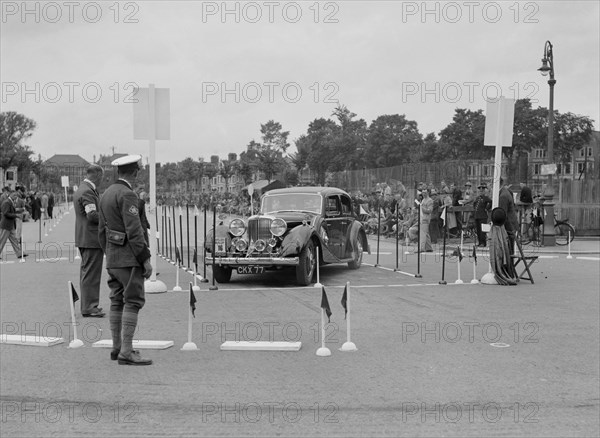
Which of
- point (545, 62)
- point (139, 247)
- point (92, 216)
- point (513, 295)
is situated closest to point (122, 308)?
point (139, 247)

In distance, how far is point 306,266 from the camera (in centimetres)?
1277

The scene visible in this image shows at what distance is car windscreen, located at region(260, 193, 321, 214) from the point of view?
47.8 feet

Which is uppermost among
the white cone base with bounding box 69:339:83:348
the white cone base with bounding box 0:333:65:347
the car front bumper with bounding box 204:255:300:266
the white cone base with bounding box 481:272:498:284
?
the car front bumper with bounding box 204:255:300:266

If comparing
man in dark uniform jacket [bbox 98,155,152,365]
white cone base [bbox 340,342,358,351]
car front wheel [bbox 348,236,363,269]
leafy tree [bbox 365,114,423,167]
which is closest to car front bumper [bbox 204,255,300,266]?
car front wheel [bbox 348,236,363,269]

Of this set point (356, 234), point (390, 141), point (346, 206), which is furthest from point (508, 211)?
point (390, 141)

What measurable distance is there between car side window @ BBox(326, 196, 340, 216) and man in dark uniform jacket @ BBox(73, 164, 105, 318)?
596 centimetres

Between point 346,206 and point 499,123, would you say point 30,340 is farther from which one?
point 499,123

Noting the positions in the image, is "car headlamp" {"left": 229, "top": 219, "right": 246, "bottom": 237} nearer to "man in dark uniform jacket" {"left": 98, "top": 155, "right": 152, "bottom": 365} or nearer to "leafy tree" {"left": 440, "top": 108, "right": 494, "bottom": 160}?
"man in dark uniform jacket" {"left": 98, "top": 155, "right": 152, "bottom": 365}

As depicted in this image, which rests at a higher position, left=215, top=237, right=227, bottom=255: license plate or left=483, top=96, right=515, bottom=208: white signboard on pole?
left=483, top=96, right=515, bottom=208: white signboard on pole

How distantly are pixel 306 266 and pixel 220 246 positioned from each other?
5.55 feet

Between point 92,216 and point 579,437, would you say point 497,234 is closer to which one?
point 92,216

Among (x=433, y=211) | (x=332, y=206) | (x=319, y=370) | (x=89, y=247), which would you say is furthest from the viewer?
(x=433, y=211)

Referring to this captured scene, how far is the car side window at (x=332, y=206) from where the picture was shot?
1483 cm

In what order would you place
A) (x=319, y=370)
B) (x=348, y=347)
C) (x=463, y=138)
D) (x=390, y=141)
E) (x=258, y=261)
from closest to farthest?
(x=319, y=370) → (x=348, y=347) → (x=258, y=261) → (x=463, y=138) → (x=390, y=141)
